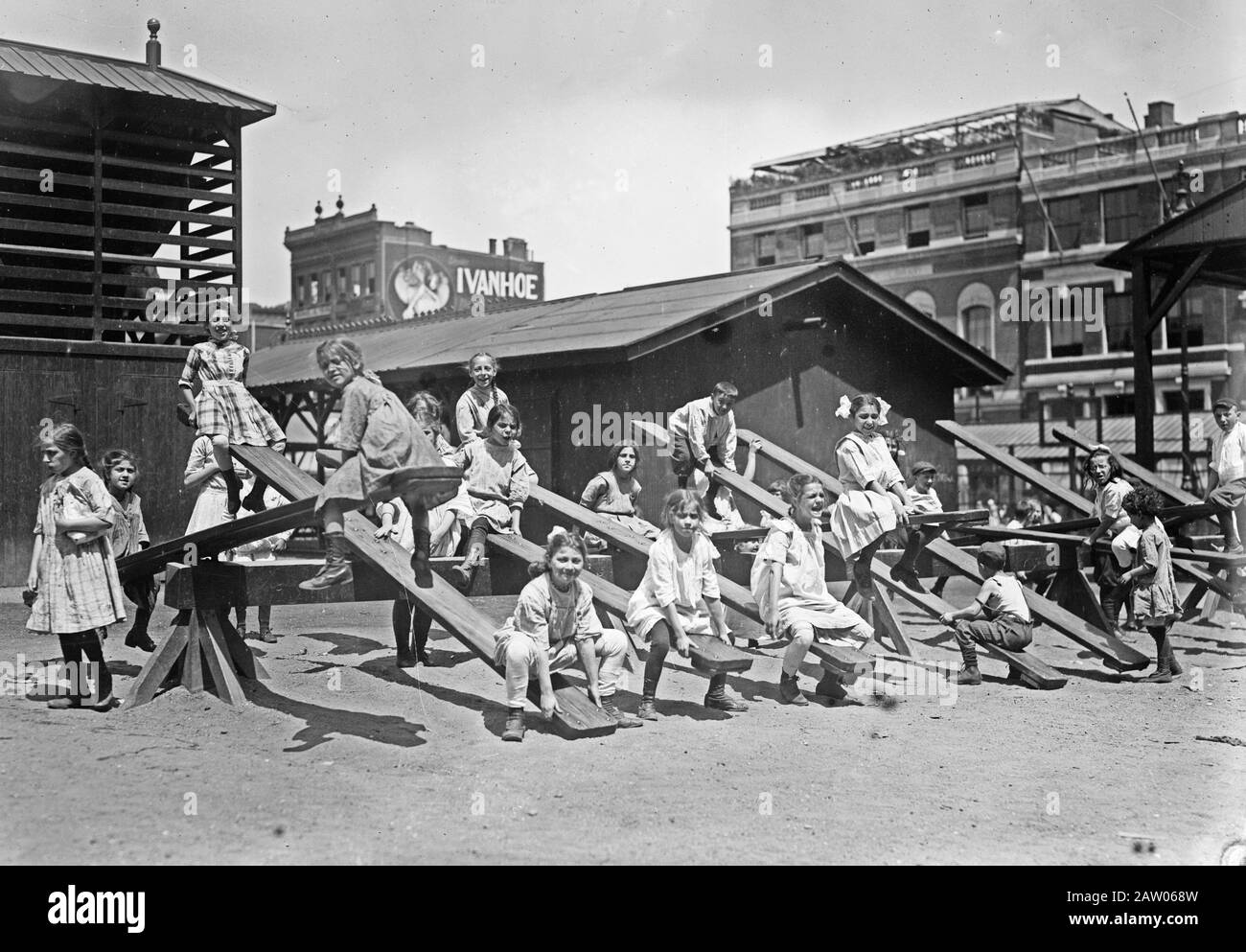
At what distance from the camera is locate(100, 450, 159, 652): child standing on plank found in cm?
947

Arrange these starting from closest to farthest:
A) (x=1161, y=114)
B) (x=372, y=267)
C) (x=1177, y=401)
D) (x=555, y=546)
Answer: (x=555, y=546)
(x=1177, y=401)
(x=1161, y=114)
(x=372, y=267)

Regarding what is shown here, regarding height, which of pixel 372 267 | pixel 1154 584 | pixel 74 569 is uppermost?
pixel 372 267

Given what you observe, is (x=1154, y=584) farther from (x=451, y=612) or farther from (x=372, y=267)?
(x=372, y=267)

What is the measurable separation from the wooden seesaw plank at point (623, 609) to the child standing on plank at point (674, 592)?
11 cm

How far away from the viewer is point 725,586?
969cm

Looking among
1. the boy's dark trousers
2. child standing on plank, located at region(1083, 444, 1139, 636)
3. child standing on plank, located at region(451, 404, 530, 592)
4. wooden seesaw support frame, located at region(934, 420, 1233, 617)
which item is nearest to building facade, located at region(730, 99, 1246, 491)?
wooden seesaw support frame, located at region(934, 420, 1233, 617)

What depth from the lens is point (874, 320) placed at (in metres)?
17.6

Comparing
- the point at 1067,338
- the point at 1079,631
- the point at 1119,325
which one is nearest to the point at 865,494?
the point at 1079,631

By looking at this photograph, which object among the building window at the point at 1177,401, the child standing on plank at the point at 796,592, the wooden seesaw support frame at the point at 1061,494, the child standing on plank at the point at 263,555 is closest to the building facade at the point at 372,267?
the building window at the point at 1177,401

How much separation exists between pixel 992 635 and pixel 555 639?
13.7 feet

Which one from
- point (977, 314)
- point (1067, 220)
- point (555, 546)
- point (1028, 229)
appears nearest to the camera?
point (555, 546)

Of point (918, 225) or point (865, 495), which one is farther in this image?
point (918, 225)
